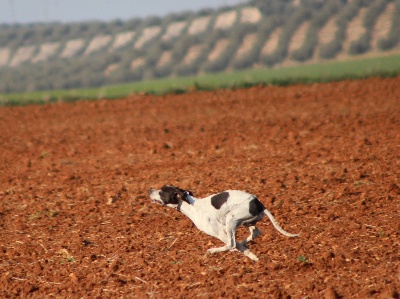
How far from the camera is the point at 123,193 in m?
12.2

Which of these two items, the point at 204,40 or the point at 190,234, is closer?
the point at 190,234

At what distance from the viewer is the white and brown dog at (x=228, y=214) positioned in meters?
8.09

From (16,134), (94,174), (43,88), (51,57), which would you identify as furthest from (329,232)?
(51,57)

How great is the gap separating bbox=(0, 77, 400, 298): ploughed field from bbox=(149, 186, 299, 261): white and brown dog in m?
0.30

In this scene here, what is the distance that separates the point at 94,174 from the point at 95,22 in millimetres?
91474

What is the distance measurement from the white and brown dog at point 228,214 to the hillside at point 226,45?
4967 cm

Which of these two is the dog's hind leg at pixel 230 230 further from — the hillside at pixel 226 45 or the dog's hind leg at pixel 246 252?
the hillside at pixel 226 45

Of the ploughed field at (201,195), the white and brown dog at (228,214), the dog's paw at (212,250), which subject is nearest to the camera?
the ploughed field at (201,195)

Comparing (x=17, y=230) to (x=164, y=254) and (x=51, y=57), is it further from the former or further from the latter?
(x=51, y=57)

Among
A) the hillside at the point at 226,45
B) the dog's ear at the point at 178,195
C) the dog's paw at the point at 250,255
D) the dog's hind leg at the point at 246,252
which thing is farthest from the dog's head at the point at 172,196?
the hillside at the point at 226,45

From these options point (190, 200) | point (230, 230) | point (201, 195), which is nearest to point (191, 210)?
point (190, 200)

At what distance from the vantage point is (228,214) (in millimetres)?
8148

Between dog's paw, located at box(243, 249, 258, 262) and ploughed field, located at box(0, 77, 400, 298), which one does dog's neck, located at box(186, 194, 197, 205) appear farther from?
dog's paw, located at box(243, 249, 258, 262)

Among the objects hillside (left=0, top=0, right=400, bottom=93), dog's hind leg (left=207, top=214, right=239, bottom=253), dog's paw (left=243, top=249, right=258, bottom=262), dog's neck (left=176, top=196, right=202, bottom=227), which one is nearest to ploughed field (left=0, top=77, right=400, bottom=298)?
dog's paw (left=243, top=249, right=258, bottom=262)
